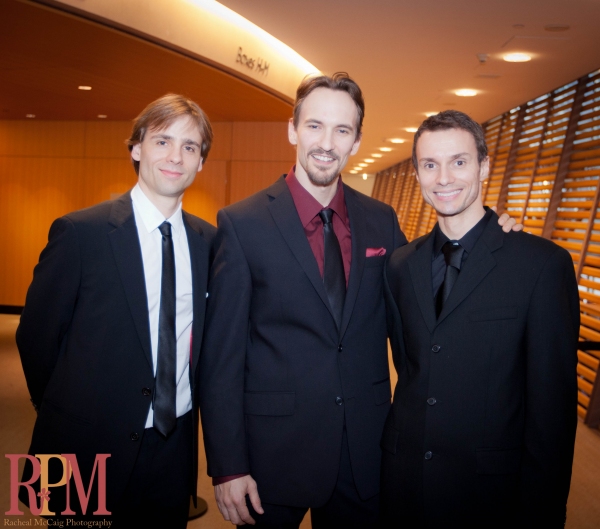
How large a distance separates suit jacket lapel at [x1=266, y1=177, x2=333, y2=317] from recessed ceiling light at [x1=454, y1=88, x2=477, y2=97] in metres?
6.59

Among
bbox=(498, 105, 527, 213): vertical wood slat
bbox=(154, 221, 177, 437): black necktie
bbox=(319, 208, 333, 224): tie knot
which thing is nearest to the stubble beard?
bbox=(319, 208, 333, 224): tie knot

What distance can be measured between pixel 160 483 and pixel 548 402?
1.49 metres

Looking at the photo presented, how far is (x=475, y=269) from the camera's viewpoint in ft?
6.45

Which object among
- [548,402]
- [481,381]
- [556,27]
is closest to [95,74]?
[556,27]

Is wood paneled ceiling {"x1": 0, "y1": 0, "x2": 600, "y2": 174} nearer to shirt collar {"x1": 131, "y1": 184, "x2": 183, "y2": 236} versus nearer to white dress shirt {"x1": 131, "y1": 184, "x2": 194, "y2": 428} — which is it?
shirt collar {"x1": 131, "y1": 184, "x2": 183, "y2": 236}

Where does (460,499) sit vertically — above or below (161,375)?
below

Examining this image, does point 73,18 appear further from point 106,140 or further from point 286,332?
point 106,140

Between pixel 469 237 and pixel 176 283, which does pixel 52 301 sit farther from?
pixel 469 237

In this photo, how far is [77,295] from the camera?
7.21 feet

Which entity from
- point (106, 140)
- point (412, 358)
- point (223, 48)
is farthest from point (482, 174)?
point (106, 140)

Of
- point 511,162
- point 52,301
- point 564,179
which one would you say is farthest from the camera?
point 511,162

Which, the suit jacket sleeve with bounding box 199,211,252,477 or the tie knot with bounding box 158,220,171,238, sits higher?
the tie knot with bounding box 158,220,171,238

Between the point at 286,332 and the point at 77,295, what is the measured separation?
2.68 ft

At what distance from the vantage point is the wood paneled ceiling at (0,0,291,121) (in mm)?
4824
